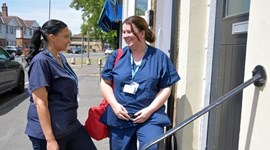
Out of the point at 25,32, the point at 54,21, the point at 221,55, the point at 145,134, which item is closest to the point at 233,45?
the point at 221,55

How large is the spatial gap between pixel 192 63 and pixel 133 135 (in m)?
0.86

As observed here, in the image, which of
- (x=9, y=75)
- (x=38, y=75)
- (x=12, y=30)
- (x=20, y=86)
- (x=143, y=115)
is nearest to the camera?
(x=38, y=75)

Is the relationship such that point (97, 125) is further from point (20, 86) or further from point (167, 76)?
point (20, 86)

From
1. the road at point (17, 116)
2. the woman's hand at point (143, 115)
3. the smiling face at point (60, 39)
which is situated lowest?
the road at point (17, 116)

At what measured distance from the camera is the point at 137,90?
2.50m

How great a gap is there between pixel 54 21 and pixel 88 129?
3.48 ft

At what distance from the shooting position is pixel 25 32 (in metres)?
76.8

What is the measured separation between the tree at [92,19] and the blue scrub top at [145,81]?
1580cm

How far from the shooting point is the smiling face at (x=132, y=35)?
2559 mm

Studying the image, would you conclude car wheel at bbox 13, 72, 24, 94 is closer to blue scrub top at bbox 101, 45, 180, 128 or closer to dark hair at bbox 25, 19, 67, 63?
dark hair at bbox 25, 19, 67, 63

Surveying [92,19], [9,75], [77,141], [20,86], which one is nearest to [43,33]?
[77,141]

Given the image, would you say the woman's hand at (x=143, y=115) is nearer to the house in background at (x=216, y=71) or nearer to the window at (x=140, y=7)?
the house in background at (x=216, y=71)

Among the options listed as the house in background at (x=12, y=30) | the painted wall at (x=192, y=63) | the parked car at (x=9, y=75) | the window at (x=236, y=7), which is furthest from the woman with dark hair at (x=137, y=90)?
the house in background at (x=12, y=30)

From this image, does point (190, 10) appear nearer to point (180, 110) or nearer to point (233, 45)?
point (233, 45)
